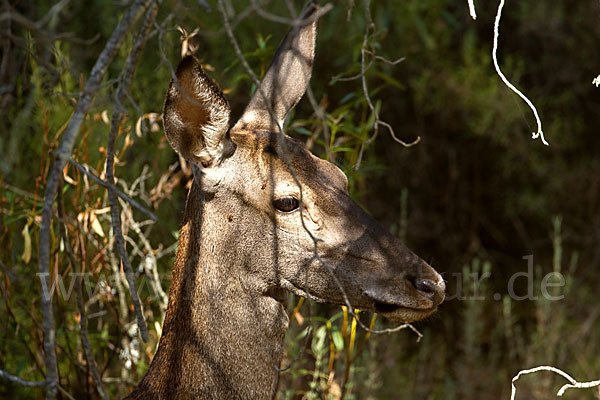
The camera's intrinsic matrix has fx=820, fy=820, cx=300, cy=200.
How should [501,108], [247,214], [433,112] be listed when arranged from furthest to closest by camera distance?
[433,112] → [501,108] → [247,214]

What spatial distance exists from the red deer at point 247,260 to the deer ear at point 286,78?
0.43 m

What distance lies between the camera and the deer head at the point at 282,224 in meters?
3.03

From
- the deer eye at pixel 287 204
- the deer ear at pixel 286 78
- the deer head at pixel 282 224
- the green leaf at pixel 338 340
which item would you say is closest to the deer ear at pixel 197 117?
the deer head at pixel 282 224

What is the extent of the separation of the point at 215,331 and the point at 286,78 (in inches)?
49.2

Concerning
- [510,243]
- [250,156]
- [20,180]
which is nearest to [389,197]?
[510,243]

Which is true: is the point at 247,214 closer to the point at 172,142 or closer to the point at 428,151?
the point at 172,142

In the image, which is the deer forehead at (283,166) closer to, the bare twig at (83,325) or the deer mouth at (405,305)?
the deer mouth at (405,305)

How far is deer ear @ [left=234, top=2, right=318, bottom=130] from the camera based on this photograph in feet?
12.0

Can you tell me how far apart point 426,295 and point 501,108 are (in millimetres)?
4808

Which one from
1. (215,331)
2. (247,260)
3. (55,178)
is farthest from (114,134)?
(215,331)

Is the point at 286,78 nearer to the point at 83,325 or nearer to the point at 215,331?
the point at 215,331

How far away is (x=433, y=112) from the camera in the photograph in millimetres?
8016

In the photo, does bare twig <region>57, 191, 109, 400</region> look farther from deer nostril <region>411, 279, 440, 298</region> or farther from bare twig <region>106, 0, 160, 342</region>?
deer nostril <region>411, 279, 440, 298</region>

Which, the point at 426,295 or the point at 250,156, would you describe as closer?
the point at 426,295
